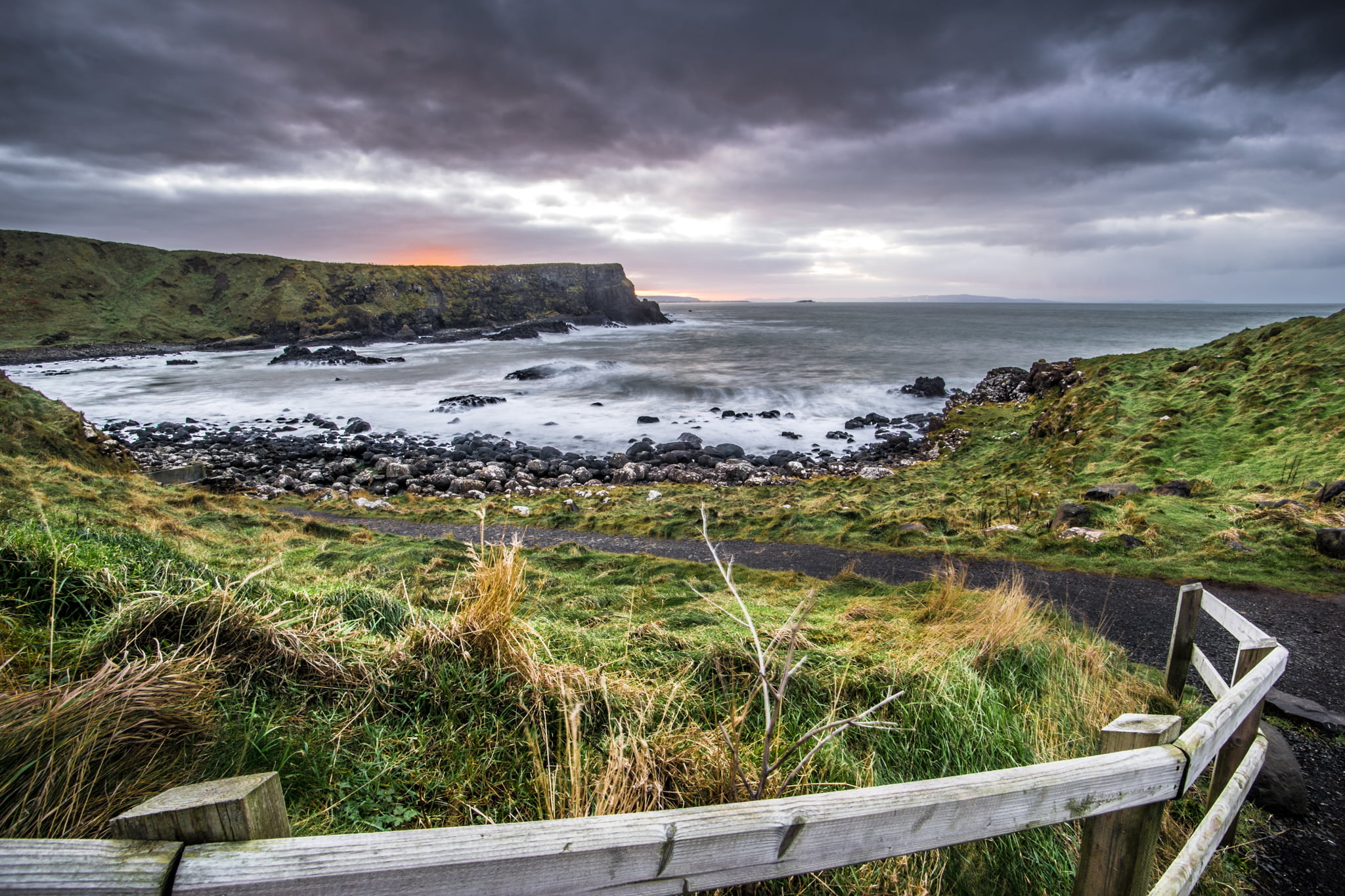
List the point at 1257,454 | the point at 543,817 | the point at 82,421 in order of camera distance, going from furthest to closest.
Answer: the point at 82,421
the point at 1257,454
the point at 543,817

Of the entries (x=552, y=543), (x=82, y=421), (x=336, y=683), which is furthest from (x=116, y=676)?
(x=82, y=421)

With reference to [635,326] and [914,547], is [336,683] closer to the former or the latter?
[914,547]

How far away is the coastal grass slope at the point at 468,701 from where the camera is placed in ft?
6.64

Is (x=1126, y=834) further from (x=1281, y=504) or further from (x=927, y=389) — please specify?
(x=927, y=389)

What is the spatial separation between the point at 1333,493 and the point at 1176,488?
2195 millimetres

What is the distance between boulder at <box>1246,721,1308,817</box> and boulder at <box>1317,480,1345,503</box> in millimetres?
8304

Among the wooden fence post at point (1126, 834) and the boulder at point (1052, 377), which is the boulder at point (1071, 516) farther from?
the boulder at point (1052, 377)

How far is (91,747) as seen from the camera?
1725 mm

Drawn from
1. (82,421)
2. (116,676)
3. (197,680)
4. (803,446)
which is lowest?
(803,446)

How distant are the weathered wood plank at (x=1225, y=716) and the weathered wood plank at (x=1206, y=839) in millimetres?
166

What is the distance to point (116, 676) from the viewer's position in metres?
2.07

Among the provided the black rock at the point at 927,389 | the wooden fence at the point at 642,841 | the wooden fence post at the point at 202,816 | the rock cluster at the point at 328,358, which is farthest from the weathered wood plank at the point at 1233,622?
the rock cluster at the point at 328,358

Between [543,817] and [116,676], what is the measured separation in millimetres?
1632

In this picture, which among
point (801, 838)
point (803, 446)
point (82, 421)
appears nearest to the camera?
point (801, 838)
